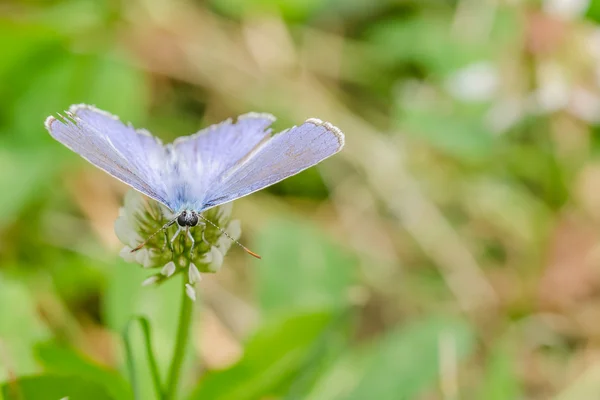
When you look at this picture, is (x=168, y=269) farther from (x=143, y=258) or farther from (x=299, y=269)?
(x=299, y=269)

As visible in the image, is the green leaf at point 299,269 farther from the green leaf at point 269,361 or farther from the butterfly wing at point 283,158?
the butterfly wing at point 283,158

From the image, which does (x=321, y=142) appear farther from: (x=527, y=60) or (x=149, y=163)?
(x=527, y=60)

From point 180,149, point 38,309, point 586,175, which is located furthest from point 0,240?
point 586,175

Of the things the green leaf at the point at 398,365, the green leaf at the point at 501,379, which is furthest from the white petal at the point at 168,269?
the green leaf at the point at 501,379

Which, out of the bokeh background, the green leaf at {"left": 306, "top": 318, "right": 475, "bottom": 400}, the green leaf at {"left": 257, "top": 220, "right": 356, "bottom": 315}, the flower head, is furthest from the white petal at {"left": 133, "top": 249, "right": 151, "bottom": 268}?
the green leaf at {"left": 257, "top": 220, "right": 356, "bottom": 315}

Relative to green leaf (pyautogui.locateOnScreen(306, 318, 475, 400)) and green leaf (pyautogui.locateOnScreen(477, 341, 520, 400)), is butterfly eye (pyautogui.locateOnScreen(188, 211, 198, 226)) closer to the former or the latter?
green leaf (pyautogui.locateOnScreen(306, 318, 475, 400))

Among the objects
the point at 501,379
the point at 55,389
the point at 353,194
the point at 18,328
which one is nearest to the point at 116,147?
the point at 55,389
